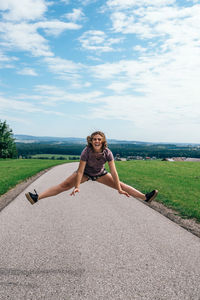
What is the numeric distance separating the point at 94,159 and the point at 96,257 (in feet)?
6.02

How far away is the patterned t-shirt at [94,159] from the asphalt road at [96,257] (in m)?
1.37

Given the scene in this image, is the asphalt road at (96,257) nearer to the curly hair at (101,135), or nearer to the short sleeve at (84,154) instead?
the short sleeve at (84,154)

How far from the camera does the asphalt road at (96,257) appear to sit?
376 cm

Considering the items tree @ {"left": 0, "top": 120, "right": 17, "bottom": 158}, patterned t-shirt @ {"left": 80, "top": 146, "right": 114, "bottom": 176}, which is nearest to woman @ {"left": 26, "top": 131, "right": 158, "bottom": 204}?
patterned t-shirt @ {"left": 80, "top": 146, "right": 114, "bottom": 176}

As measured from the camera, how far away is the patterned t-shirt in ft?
18.5

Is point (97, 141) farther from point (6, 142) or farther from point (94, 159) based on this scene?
point (6, 142)

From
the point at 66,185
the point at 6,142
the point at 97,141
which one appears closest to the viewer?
the point at 97,141

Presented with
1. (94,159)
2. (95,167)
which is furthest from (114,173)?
(94,159)

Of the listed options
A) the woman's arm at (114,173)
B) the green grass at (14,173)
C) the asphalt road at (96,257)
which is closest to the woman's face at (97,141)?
the woman's arm at (114,173)

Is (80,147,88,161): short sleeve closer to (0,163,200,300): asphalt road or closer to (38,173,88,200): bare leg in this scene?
(38,173,88,200): bare leg

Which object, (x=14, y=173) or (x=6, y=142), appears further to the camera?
(x=6, y=142)

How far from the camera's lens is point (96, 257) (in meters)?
4.89

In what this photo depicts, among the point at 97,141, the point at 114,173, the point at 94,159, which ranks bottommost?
the point at 114,173

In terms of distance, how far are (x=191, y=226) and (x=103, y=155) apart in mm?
3479
